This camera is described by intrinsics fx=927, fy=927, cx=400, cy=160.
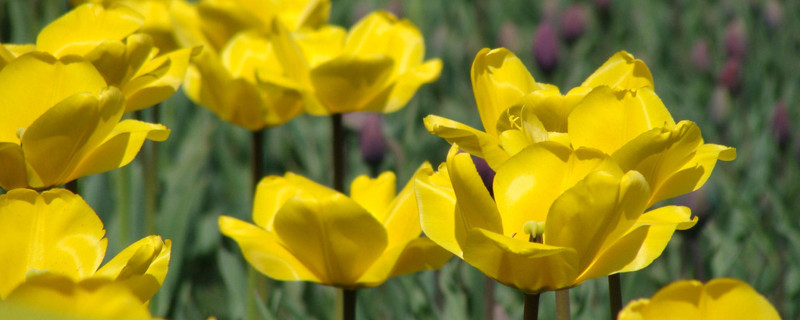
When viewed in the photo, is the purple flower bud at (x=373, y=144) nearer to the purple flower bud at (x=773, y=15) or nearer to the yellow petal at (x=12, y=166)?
the yellow petal at (x=12, y=166)

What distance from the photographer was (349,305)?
2.73ft

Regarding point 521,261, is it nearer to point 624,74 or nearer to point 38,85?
point 624,74

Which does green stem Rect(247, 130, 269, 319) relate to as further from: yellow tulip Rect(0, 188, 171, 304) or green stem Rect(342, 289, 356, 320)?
yellow tulip Rect(0, 188, 171, 304)

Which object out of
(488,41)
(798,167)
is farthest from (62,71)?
(488,41)

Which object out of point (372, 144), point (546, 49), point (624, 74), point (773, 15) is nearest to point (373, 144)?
point (372, 144)

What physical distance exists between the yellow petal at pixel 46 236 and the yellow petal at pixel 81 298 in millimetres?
175

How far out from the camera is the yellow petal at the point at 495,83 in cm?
73

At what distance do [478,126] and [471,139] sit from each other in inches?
53.1

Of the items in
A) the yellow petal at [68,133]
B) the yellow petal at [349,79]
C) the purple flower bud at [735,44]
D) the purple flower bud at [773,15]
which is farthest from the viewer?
the purple flower bud at [773,15]

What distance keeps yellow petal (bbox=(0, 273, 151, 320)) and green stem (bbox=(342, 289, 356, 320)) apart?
408 mm

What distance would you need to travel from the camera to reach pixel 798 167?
1804 millimetres

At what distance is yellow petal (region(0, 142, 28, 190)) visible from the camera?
691mm

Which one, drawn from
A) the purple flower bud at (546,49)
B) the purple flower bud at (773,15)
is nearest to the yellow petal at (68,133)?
the purple flower bud at (546,49)

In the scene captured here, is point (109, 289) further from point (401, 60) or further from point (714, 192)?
point (714, 192)
